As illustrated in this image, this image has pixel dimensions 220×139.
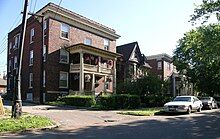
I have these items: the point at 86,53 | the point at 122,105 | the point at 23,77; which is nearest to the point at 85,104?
the point at 122,105

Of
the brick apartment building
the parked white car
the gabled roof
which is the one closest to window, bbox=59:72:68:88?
the brick apartment building

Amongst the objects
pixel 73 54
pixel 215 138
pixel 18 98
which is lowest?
pixel 215 138

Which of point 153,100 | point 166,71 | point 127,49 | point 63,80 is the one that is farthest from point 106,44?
point 166,71

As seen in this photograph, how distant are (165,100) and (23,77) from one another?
17.2m

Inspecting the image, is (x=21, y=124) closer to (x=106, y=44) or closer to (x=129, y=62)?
(x=106, y=44)

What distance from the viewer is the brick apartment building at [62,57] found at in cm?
3522

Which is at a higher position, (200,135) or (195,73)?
(195,73)

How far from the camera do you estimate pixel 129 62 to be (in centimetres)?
4881

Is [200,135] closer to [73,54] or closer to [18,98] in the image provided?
[18,98]

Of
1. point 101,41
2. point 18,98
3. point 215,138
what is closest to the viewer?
point 215,138

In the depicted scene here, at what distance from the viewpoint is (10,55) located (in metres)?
45.1

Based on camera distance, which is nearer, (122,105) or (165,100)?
(122,105)

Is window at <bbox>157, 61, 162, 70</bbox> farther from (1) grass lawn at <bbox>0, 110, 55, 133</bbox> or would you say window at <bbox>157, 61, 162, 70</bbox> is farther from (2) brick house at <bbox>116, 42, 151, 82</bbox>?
(1) grass lawn at <bbox>0, 110, 55, 133</bbox>

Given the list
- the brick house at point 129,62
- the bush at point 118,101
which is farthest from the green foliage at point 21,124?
the brick house at point 129,62
